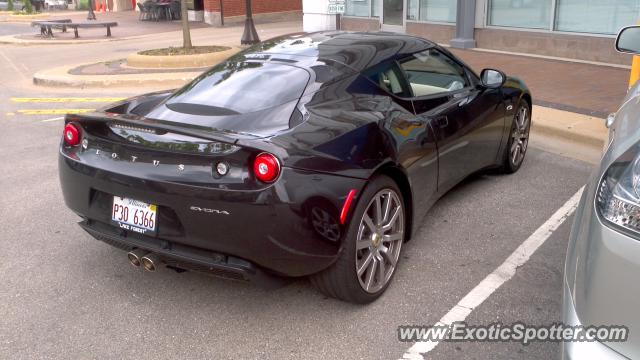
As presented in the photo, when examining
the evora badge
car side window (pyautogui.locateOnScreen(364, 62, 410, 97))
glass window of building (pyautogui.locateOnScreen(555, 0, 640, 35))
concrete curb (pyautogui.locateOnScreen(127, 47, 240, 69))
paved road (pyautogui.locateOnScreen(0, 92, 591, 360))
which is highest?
glass window of building (pyautogui.locateOnScreen(555, 0, 640, 35))

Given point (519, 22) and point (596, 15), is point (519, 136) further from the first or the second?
point (519, 22)

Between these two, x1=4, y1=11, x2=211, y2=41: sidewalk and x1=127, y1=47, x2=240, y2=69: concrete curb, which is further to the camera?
x1=4, y1=11, x2=211, y2=41: sidewalk

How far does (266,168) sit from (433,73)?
7.73ft

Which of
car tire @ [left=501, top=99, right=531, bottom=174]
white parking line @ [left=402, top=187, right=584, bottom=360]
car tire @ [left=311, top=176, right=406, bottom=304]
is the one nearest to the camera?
white parking line @ [left=402, top=187, right=584, bottom=360]

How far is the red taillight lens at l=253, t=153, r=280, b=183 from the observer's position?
3055 mm

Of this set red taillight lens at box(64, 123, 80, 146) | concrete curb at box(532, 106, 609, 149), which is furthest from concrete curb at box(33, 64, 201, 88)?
red taillight lens at box(64, 123, 80, 146)

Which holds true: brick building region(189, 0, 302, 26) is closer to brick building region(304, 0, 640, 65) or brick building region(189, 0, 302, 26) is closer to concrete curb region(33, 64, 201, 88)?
brick building region(304, 0, 640, 65)

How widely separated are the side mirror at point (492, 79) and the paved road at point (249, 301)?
100cm

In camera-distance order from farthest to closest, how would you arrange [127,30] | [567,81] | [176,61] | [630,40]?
[127,30] < [176,61] < [567,81] < [630,40]

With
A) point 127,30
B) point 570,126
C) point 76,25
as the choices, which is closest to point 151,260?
point 570,126

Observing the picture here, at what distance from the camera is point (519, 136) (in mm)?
5867

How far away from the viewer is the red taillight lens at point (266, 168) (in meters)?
3.05

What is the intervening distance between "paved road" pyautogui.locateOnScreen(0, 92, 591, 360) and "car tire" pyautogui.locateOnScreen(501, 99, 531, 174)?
0.66 metres

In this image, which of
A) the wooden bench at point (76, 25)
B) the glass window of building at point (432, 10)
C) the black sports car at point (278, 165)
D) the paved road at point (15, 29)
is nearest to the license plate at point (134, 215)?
the black sports car at point (278, 165)
